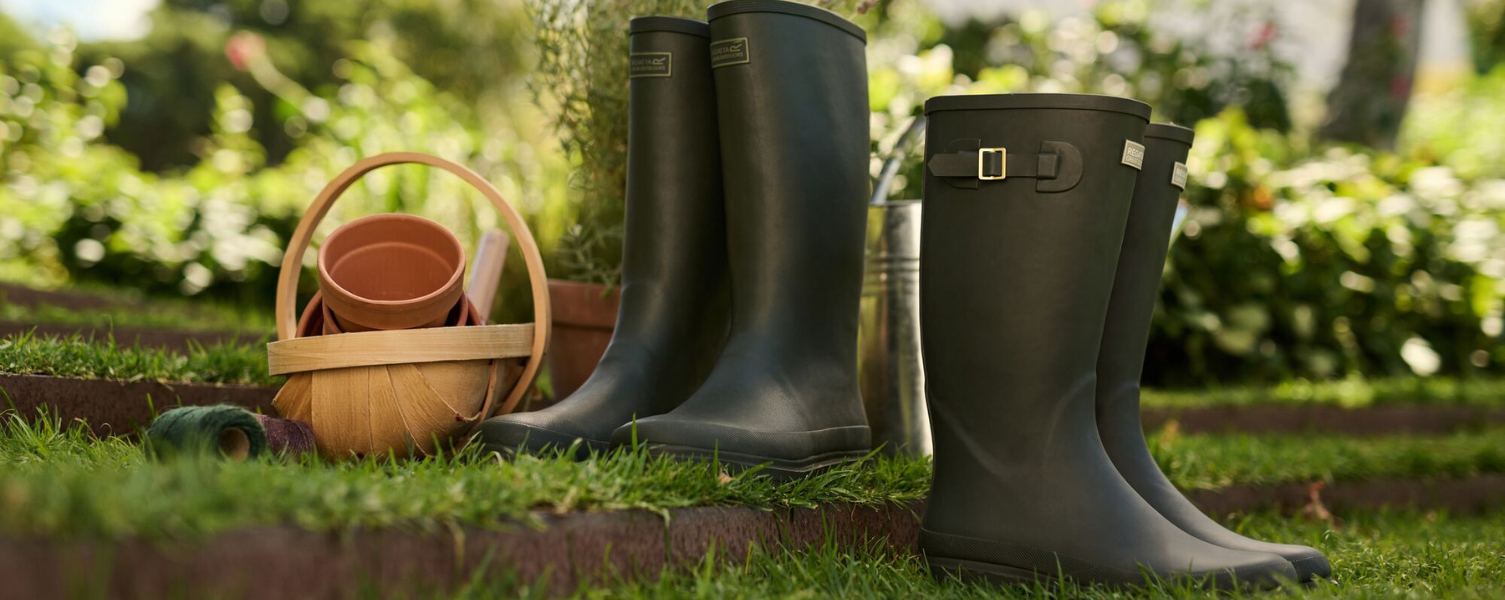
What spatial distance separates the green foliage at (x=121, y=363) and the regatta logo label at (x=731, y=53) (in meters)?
1.00

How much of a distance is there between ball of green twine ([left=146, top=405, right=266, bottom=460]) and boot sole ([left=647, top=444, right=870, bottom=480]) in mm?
485

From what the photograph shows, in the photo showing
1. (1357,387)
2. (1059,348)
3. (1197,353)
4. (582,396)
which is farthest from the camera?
(1197,353)

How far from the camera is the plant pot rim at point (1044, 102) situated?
140 cm

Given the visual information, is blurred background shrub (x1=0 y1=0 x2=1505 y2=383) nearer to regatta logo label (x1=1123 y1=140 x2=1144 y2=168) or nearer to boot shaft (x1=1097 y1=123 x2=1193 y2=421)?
boot shaft (x1=1097 y1=123 x2=1193 y2=421)

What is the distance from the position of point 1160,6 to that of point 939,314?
6117mm

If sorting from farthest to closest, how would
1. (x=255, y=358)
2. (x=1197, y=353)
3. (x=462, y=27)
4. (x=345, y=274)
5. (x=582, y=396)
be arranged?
1. (x=462, y=27)
2. (x=1197, y=353)
3. (x=255, y=358)
4. (x=345, y=274)
5. (x=582, y=396)

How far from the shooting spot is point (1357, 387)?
3.83 metres

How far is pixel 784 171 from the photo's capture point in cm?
164

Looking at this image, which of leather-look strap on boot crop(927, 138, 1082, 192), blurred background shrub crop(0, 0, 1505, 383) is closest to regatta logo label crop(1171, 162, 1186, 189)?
leather-look strap on boot crop(927, 138, 1082, 192)

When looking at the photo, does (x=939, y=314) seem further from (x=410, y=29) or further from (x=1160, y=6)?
(x=410, y=29)

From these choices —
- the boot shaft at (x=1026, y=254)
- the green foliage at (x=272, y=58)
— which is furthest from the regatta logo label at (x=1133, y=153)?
the green foliage at (x=272, y=58)

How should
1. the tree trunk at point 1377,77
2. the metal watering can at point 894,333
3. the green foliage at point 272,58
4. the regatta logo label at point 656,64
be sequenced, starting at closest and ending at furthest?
the regatta logo label at point 656,64, the metal watering can at point 894,333, the tree trunk at point 1377,77, the green foliage at point 272,58

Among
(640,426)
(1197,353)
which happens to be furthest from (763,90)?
(1197,353)

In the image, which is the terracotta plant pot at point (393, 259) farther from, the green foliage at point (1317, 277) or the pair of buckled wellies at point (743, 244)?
the green foliage at point (1317, 277)
